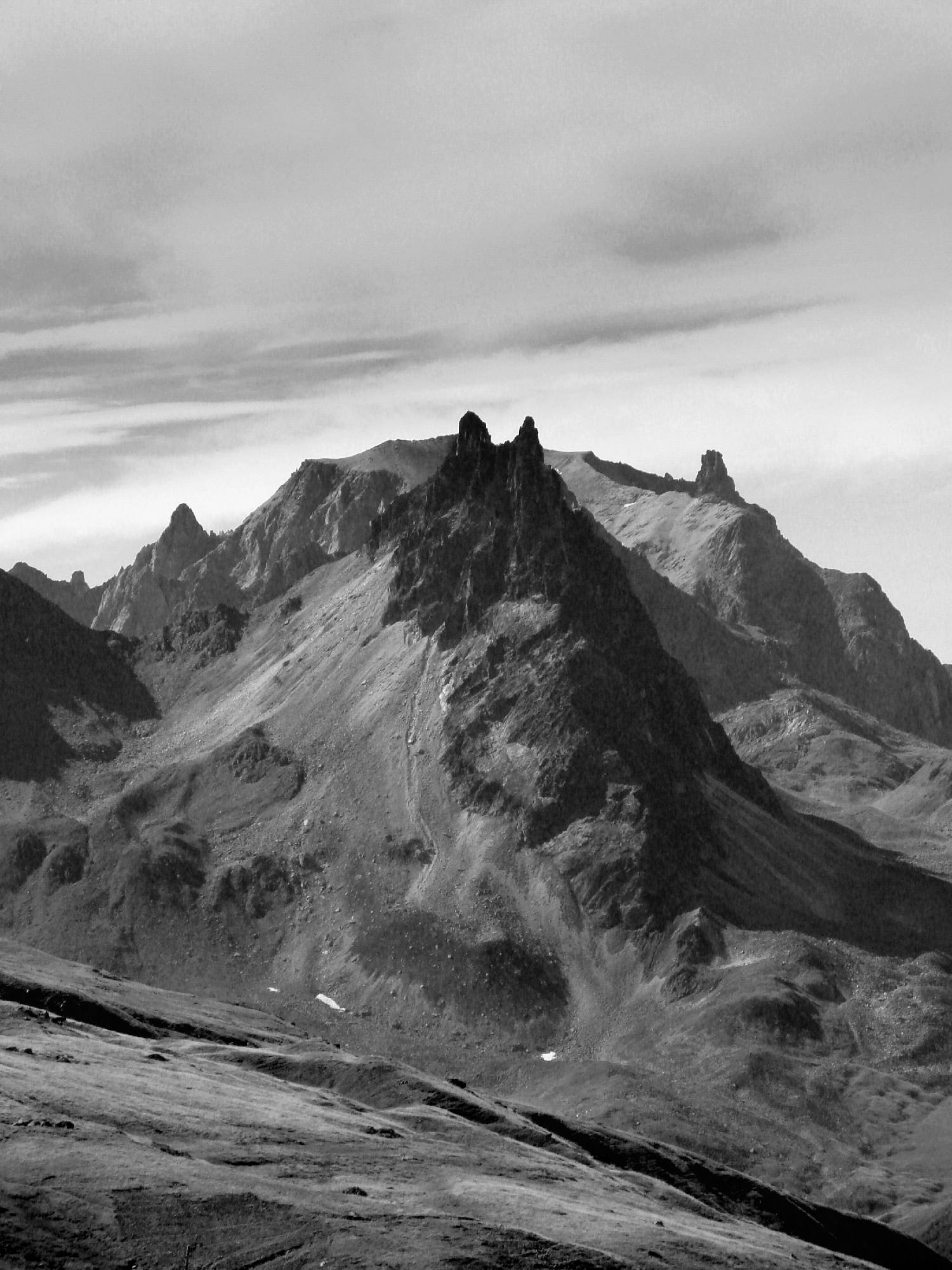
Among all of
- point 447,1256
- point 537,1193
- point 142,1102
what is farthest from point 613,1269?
point 142,1102

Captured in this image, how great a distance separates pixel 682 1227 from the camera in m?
180

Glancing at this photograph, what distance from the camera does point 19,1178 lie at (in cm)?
14750

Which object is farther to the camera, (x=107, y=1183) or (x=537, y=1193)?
(x=537, y=1193)

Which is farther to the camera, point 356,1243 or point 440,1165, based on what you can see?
point 440,1165

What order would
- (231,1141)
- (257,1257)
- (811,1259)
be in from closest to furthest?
1. (257,1257)
2. (231,1141)
3. (811,1259)

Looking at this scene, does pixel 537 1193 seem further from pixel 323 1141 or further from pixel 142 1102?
pixel 142 1102

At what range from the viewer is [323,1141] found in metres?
184

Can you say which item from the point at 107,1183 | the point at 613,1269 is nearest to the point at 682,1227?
the point at 613,1269

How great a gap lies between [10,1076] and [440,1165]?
40.2 m

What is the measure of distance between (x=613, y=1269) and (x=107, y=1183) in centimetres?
3907

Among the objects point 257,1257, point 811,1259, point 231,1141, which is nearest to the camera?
point 257,1257

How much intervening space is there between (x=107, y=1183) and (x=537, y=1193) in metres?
42.5

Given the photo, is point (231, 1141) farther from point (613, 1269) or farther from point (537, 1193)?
point (613, 1269)

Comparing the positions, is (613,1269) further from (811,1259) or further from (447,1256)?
(811,1259)
